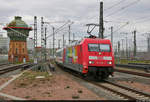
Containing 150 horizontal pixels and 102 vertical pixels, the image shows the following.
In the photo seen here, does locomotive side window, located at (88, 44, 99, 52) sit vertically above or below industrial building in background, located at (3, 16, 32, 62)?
below

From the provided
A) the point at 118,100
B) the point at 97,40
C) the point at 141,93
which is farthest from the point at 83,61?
the point at 118,100

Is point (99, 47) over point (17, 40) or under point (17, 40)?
under

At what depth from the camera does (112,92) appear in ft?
33.0

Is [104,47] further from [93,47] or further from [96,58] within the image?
[96,58]

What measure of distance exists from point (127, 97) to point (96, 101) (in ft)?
5.42

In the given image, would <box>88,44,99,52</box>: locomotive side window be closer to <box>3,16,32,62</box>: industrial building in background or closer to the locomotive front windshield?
the locomotive front windshield

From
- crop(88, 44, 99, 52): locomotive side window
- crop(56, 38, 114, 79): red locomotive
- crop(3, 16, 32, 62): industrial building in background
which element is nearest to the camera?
crop(56, 38, 114, 79): red locomotive

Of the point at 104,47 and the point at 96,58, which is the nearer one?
the point at 96,58

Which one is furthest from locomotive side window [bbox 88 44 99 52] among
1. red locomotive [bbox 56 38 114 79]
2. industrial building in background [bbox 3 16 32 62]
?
industrial building in background [bbox 3 16 32 62]

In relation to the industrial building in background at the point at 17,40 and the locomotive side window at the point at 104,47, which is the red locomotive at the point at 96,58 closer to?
the locomotive side window at the point at 104,47

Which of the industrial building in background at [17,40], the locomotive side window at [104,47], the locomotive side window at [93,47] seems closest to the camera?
the locomotive side window at [93,47]

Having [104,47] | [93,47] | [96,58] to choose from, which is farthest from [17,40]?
[96,58]

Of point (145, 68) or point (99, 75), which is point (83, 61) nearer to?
point (99, 75)

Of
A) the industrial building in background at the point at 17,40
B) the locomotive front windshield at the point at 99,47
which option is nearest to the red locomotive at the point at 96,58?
the locomotive front windshield at the point at 99,47
